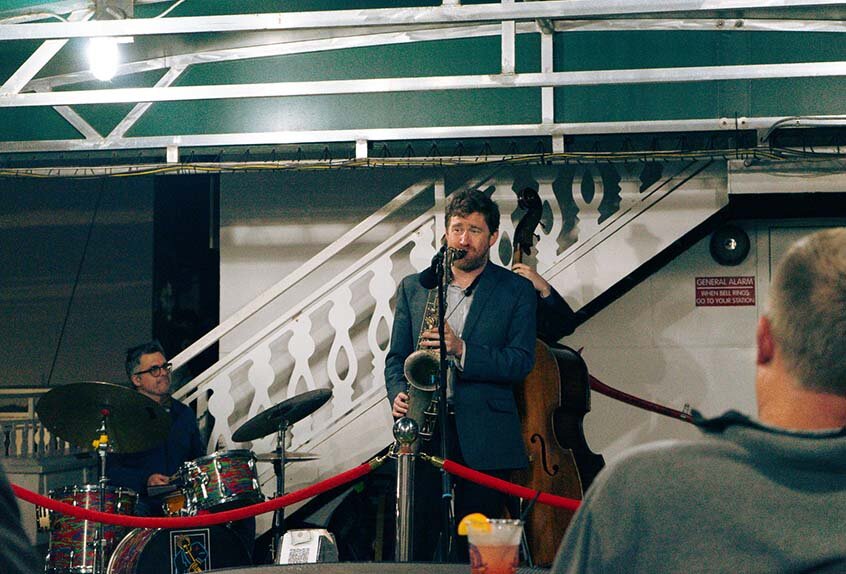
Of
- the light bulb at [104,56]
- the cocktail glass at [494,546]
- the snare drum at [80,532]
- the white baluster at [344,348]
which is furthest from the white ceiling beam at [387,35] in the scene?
the cocktail glass at [494,546]

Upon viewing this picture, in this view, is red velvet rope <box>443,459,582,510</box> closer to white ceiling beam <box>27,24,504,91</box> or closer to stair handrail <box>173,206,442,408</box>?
stair handrail <box>173,206,442,408</box>

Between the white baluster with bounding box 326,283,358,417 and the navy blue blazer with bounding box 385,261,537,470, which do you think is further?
the white baluster with bounding box 326,283,358,417

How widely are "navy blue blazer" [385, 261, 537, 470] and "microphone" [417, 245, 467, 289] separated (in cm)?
21

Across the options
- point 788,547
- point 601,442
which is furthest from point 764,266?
point 788,547

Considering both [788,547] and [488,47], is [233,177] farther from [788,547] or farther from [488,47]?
[788,547]

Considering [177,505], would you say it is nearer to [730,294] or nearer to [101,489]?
[101,489]

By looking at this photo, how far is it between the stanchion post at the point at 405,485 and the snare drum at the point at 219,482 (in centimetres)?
154

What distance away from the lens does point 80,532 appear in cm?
509

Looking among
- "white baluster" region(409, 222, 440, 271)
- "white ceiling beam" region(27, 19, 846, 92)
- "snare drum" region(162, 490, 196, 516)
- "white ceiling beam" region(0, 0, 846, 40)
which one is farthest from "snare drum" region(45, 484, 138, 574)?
"white ceiling beam" region(27, 19, 846, 92)

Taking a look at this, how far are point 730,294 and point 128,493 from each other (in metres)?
3.92

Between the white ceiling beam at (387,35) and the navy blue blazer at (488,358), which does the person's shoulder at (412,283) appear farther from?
the white ceiling beam at (387,35)

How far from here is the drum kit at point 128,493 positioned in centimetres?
496

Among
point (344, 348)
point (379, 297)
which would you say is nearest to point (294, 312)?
point (344, 348)

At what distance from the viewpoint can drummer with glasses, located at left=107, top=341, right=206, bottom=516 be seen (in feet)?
18.3
